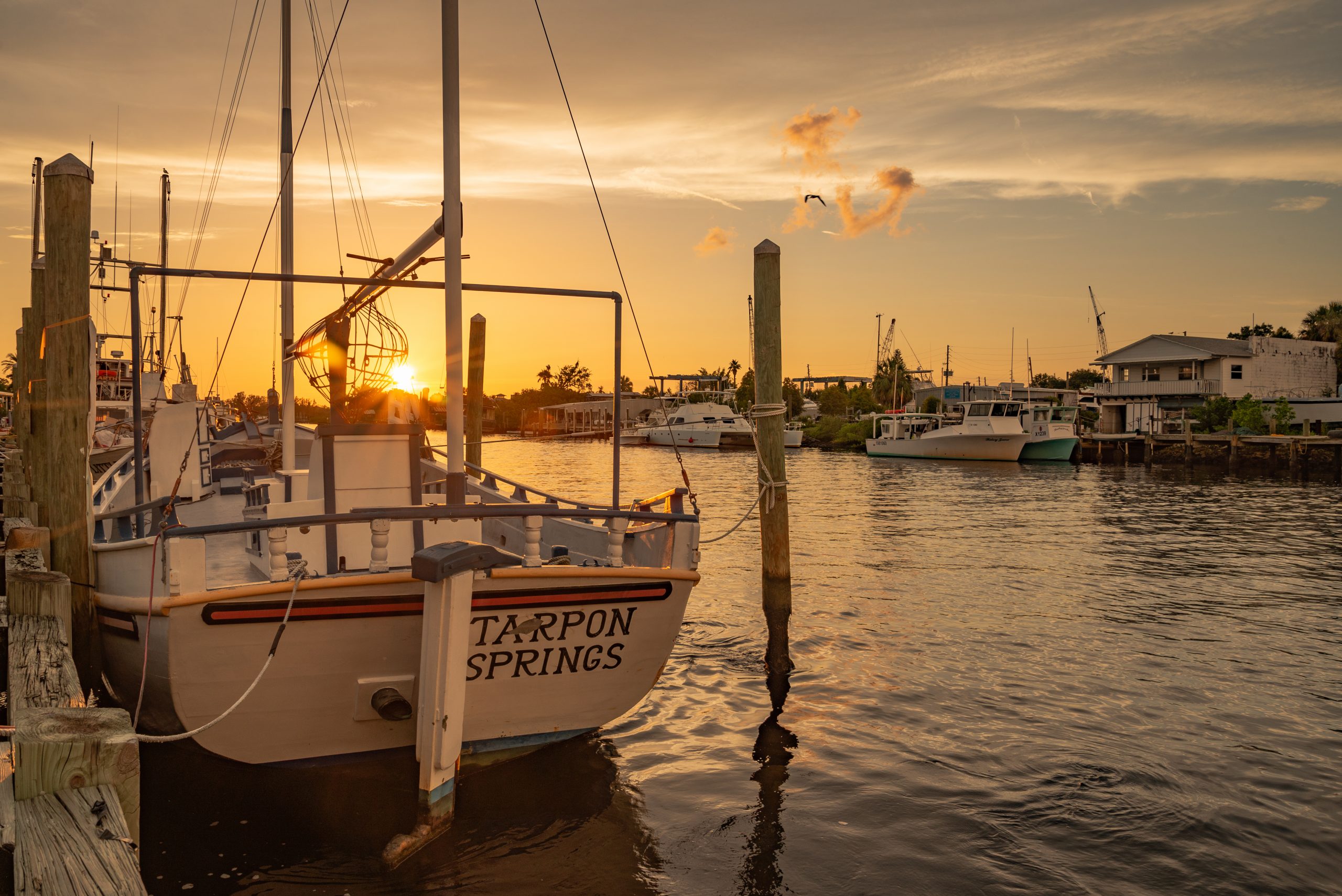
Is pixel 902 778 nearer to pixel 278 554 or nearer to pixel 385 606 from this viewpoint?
pixel 385 606

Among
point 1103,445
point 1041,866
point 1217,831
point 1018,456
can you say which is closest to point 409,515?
point 1041,866

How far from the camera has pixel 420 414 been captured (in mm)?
8812

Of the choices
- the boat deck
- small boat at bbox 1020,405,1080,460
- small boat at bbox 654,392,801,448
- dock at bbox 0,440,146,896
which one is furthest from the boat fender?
small boat at bbox 654,392,801,448

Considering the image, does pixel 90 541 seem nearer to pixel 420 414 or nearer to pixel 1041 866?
pixel 420 414

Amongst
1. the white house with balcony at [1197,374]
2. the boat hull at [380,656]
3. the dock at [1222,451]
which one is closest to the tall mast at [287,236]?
the boat hull at [380,656]

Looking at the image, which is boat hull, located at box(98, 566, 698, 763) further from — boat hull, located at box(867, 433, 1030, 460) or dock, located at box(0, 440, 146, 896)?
boat hull, located at box(867, 433, 1030, 460)

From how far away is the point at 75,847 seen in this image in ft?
9.96

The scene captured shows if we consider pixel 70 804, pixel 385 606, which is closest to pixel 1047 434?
pixel 385 606

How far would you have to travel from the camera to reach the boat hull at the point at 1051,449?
5525 cm

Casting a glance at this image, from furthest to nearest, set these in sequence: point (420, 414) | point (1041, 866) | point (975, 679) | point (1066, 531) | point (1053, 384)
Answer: point (1053, 384) < point (1066, 531) < point (975, 679) < point (420, 414) < point (1041, 866)

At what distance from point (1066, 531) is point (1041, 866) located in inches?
771

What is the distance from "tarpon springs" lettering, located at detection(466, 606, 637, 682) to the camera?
6539mm

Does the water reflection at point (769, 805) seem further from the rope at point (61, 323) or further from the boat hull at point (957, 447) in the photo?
the boat hull at point (957, 447)

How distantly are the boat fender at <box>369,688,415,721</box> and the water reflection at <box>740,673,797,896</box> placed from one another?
101 inches
